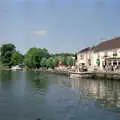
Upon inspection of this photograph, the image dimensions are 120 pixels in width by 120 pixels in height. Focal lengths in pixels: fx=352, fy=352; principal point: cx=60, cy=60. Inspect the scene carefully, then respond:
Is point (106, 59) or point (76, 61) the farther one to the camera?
point (76, 61)

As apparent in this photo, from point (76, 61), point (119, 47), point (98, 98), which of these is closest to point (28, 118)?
point (98, 98)

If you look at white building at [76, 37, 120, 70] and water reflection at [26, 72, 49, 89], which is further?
white building at [76, 37, 120, 70]

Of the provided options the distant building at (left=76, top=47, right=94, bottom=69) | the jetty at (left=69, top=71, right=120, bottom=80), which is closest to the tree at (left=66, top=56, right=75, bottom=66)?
the distant building at (left=76, top=47, right=94, bottom=69)

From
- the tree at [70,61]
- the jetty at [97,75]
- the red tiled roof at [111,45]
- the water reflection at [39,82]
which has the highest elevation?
the red tiled roof at [111,45]

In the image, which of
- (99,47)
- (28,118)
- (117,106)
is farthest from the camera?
(99,47)

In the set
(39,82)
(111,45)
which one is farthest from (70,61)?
(39,82)

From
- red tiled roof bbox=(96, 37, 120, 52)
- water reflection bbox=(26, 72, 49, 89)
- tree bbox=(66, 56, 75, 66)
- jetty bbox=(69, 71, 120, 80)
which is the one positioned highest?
red tiled roof bbox=(96, 37, 120, 52)

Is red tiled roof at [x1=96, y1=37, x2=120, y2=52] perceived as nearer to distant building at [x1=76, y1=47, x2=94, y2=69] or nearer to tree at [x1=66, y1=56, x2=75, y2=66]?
→ distant building at [x1=76, y1=47, x2=94, y2=69]

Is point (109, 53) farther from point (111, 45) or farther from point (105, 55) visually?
point (111, 45)

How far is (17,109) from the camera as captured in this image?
34688 mm

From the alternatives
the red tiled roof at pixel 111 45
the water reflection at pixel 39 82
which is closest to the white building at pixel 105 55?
the red tiled roof at pixel 111 45

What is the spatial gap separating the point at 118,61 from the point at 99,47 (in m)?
17.8

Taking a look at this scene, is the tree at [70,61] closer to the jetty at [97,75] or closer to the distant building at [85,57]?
the distant building at [85,57]

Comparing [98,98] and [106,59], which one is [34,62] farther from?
[98,98]
